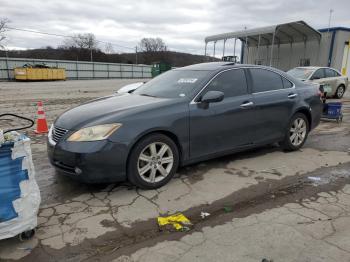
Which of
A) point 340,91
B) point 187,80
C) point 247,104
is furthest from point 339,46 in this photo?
point 187,80

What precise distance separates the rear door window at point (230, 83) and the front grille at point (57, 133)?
1998 mm

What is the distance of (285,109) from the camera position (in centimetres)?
538

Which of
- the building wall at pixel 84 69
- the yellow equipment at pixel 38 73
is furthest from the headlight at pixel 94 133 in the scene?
the building wall at pixel 84 69

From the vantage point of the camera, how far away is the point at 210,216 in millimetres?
3354

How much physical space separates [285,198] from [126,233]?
1987 mm

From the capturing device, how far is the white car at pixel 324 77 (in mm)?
12664

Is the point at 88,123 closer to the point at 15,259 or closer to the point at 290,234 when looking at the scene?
the point at 15,259

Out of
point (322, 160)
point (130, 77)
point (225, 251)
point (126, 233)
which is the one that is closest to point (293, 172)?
point (322, 160)

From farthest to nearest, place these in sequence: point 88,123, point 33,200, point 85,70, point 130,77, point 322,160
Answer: point 130,77 < point 85,70 < point 322,160 < point 88,123 < point 33,200

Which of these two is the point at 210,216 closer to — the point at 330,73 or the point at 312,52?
the point at 330,73

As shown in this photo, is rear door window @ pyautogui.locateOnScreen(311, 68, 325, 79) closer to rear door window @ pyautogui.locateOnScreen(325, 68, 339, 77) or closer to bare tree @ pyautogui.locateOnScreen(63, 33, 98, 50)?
rear door window @ pyautogui.locateOnScreen(325, 68, 339, 77)

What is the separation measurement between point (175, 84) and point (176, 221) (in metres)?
2.23

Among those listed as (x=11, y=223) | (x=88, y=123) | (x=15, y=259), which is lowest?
(x=15, y=259)

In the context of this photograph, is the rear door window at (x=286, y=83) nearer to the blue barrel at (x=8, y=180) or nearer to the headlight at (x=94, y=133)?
the headlight at (x=94, y=133)
